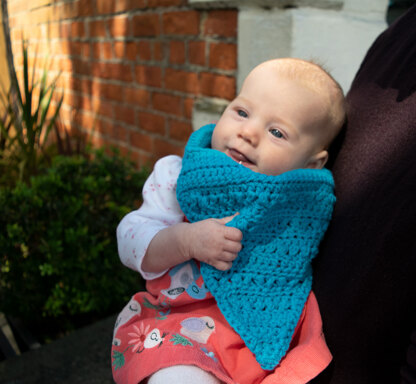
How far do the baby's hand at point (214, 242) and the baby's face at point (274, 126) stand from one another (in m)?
0.21

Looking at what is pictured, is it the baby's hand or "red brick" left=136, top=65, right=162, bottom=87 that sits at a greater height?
"red brick" left=136, top=65, right=162, bottom=87

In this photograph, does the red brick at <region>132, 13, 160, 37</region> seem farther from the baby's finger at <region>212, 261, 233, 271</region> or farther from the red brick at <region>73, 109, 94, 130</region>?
the baby's finger at <region>212, 261, 233, 271</region>

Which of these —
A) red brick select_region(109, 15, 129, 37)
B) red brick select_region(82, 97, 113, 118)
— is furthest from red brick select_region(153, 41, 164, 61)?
red brick select_region(82, 97, 113, 118)

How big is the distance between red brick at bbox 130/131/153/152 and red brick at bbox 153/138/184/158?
74 millimetres

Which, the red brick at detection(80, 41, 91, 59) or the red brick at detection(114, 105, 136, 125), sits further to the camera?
the red brick at detection(80, 41, 91, 59)

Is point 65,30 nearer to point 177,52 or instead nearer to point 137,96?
point 137,96

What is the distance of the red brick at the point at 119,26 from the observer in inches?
120

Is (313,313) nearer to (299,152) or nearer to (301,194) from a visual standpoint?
(301,194)

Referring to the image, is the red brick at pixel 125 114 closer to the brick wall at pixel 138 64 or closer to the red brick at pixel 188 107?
the brick wall at pixel 138 64

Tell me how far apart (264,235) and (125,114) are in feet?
8.23

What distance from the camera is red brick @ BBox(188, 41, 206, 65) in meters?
2.42

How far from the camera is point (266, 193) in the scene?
3.44 ft

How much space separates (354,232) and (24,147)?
8.52 feet

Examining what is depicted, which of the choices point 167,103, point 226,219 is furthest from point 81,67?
point 226,219
